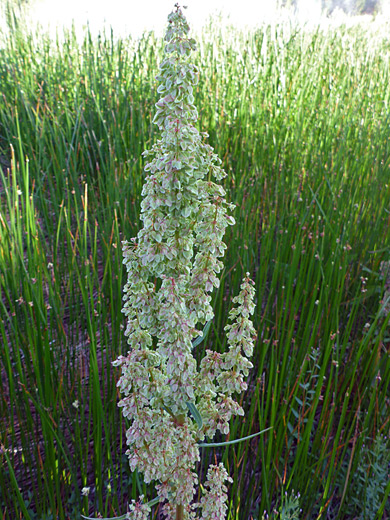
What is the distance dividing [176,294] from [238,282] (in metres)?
1.25

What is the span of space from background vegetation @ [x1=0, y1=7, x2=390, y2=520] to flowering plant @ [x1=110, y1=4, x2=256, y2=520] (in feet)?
1.46

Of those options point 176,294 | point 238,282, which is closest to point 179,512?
point 176,294

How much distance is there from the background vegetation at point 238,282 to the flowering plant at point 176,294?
0.44m

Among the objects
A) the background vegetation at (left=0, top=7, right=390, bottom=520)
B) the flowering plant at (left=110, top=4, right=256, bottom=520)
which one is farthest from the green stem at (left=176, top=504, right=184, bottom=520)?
the background vegetation at (left=0, top=7, right=390, bottom=520)

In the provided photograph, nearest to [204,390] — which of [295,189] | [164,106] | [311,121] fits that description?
[164,106]

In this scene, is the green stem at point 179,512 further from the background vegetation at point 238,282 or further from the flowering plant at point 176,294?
the background vegetation at point 238,282

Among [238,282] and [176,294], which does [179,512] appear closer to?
[176,294]

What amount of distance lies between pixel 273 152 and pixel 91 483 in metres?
2.32

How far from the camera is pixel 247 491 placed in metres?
1.38

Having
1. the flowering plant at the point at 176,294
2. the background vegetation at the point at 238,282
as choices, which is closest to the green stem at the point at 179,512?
the flowering plant at the point at 176,294

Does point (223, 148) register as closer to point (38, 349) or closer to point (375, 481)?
point (38, 349)

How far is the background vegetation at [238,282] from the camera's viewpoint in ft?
4.35

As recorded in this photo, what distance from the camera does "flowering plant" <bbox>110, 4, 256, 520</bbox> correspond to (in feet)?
2.17

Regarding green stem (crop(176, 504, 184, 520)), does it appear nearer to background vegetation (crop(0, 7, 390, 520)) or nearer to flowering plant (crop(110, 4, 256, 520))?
flowering plant (crop(110, 4, 256, 520))
